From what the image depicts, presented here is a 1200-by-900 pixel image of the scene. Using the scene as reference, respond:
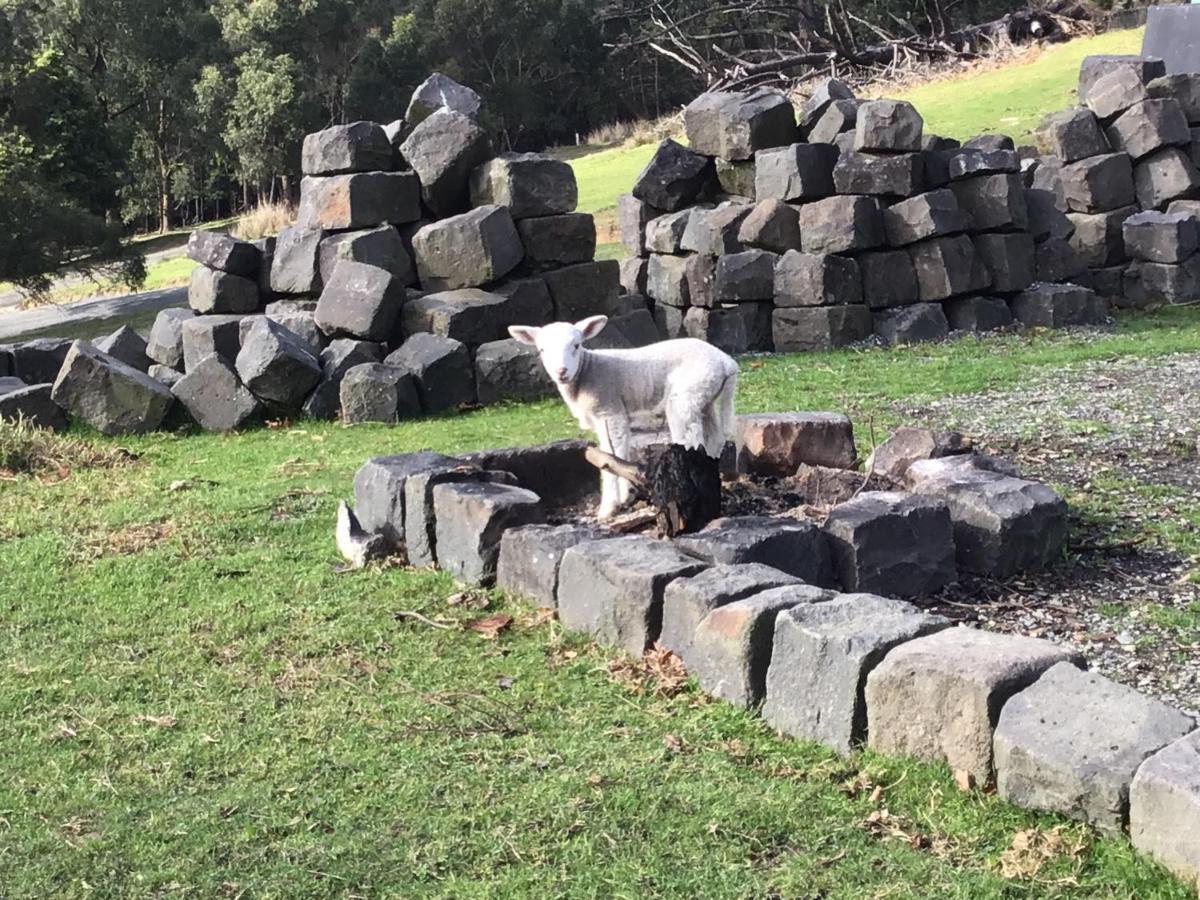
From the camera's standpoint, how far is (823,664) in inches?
176

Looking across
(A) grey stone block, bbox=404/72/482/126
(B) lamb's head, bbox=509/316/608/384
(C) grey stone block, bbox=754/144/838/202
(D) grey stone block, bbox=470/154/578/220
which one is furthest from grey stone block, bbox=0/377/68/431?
(C) grey stone block, bbox=754/144/838/202

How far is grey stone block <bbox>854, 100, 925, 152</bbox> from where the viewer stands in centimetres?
1577

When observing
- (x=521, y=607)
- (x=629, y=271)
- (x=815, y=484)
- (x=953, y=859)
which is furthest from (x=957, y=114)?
(x=953, y=859)

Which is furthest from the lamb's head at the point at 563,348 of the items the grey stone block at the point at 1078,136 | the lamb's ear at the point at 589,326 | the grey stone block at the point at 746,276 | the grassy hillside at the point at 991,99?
the grassy hillside at the point at 991,99

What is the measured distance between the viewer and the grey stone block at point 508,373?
1268cm

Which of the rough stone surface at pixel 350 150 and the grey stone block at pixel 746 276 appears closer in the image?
the rough stone surface at pixel 350 150

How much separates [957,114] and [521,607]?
76.9 ft

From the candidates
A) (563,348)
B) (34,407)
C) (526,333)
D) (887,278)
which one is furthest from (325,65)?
(563,348)

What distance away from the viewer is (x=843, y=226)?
15.5 metres

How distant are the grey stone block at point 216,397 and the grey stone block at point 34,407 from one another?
1116 millimetres

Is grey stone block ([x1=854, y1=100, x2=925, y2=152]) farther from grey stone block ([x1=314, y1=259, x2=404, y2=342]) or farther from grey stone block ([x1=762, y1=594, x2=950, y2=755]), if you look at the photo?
grey stone block ([x1=762, y1=594, x2=950, y2=755])

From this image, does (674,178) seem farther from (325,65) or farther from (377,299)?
(325,65)

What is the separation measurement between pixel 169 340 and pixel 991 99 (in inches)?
796

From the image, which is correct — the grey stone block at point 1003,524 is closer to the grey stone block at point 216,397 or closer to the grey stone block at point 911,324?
the grey stone block at point 216,397
